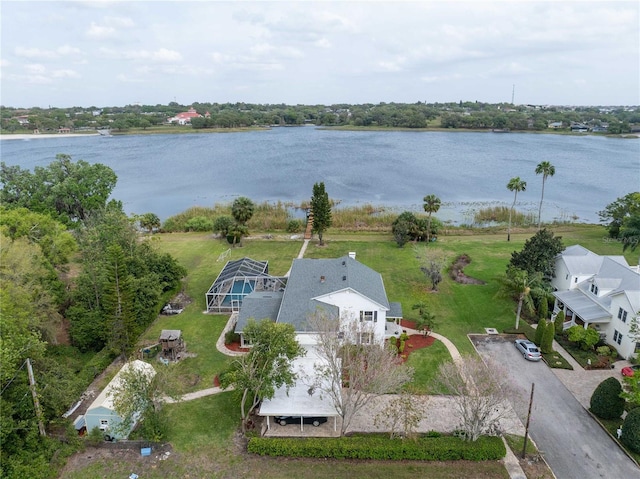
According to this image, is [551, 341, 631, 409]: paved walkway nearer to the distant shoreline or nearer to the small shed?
the small shed

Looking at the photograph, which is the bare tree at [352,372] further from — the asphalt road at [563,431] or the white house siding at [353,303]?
the asphalt road at [563,431]

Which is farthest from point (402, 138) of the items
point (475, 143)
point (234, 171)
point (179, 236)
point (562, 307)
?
point (562, 307)

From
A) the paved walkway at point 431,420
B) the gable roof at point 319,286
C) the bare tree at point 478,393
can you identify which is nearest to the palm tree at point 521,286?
the gable roof at point 319,286

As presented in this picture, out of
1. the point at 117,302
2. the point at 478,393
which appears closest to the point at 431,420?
the point at 478,393

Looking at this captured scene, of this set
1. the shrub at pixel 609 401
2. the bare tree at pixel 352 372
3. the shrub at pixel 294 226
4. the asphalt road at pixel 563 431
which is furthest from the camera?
the shrub at pixel 294 226

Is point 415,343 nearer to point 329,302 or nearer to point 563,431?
point 329,302

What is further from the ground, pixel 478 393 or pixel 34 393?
pixel 478 393

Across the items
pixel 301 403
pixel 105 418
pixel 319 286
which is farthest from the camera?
pixel 319 286
